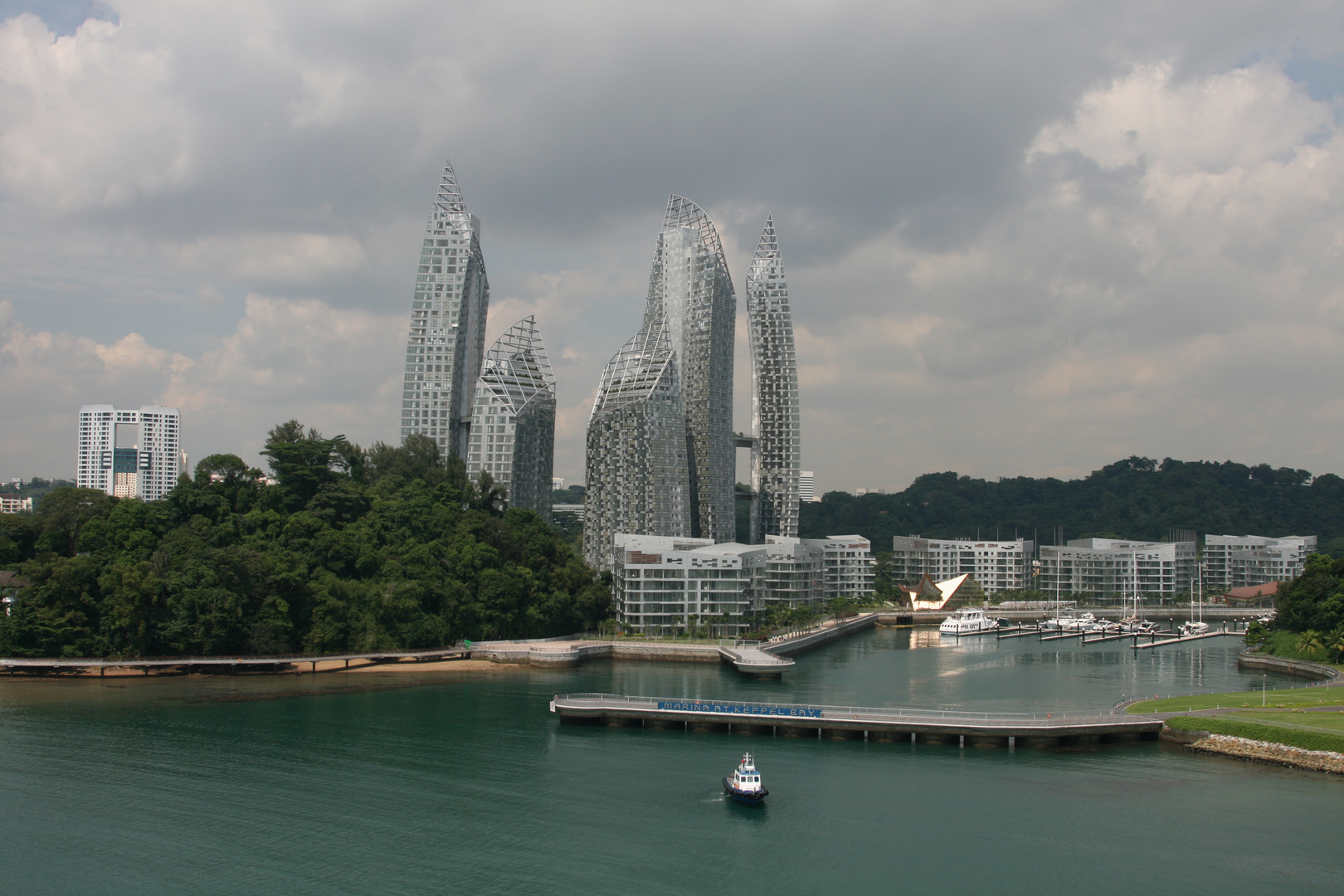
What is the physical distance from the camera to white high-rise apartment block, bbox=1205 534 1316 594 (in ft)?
612

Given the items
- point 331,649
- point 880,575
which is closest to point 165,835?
point 331,649

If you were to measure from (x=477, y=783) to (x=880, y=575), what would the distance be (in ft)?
441

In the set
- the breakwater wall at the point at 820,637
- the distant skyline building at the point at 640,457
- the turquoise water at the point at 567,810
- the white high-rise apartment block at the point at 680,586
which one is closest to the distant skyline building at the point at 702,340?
the distant skyline building at the point at 640,457

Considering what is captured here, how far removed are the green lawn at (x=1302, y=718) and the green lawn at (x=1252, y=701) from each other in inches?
72.3

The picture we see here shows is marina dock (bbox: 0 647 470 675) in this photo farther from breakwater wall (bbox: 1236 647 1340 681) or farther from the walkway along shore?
breakwater wall (bbox: 1236 647 1340 681)

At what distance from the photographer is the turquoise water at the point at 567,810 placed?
129ft

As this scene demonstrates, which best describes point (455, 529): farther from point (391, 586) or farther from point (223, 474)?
point (223, 474)

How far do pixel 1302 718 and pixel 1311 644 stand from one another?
35.2 m

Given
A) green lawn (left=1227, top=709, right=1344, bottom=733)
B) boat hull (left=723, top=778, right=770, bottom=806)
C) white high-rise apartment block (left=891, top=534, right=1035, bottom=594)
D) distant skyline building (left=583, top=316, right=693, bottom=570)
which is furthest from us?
white high-rise apartment block (left=891, top=534, right=1035, bottom=594)

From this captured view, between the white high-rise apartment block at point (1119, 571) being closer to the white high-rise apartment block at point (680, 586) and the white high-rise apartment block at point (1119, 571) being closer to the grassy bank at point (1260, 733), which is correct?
the white high-rise apartment block at point (680, 586)

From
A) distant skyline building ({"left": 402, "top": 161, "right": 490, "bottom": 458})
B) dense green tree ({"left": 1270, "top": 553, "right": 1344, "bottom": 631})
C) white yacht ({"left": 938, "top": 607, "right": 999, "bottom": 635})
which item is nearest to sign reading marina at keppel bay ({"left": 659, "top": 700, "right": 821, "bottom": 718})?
dense green tree ({"left": 1270, "top": 553, "right": 1344, "bottom": 631})

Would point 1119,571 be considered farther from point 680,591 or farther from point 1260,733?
point 1260,733

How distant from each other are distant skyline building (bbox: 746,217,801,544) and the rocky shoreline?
11614 cm

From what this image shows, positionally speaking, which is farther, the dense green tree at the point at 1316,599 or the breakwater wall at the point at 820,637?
the breakwater wall at the point at 820,637
